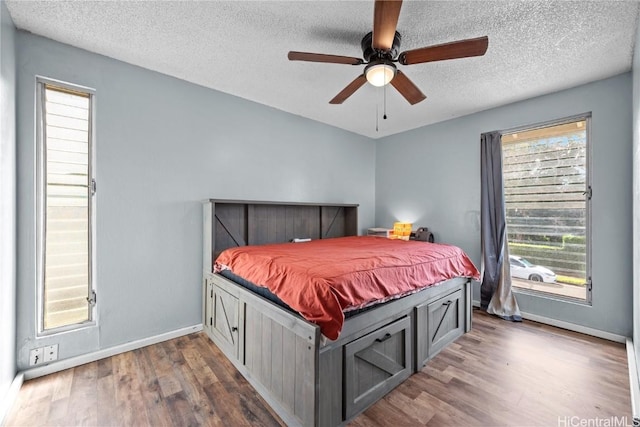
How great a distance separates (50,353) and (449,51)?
3.56m

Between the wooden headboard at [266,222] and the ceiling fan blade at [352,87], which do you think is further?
the wooden headboard at [266,222]

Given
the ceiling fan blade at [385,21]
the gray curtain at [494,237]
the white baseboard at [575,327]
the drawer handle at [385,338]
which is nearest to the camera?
the ceiling fan blade at [385,21]

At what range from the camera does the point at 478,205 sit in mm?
3492

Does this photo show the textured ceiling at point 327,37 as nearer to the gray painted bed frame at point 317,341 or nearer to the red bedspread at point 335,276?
the gray painted bed frame at point 317,341

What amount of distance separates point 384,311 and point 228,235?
190 centimetres

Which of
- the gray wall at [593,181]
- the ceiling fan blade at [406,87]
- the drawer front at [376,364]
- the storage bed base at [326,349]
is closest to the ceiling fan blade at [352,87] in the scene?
the ceiling fan blade at [406,87]

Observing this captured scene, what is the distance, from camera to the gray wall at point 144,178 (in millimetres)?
1985

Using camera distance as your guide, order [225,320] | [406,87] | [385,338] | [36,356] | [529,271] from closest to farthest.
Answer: [385,338], [36,356], [406,87], [225,320], [529,271]

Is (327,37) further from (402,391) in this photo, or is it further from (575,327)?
Answer: (575,327)

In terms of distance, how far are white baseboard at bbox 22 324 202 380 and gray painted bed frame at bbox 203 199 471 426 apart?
255mm

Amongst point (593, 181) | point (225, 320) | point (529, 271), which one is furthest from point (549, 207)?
point (225, 320)

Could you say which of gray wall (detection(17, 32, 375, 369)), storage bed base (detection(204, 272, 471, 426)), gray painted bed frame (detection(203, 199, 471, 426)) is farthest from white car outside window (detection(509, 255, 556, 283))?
gray wall (detection(17, 32, 375, 369))

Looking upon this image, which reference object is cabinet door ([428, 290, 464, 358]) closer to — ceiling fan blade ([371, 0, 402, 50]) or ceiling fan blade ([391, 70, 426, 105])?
ceiling fan blade ([391, 70, 426, 105])

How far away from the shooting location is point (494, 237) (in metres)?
3.29
